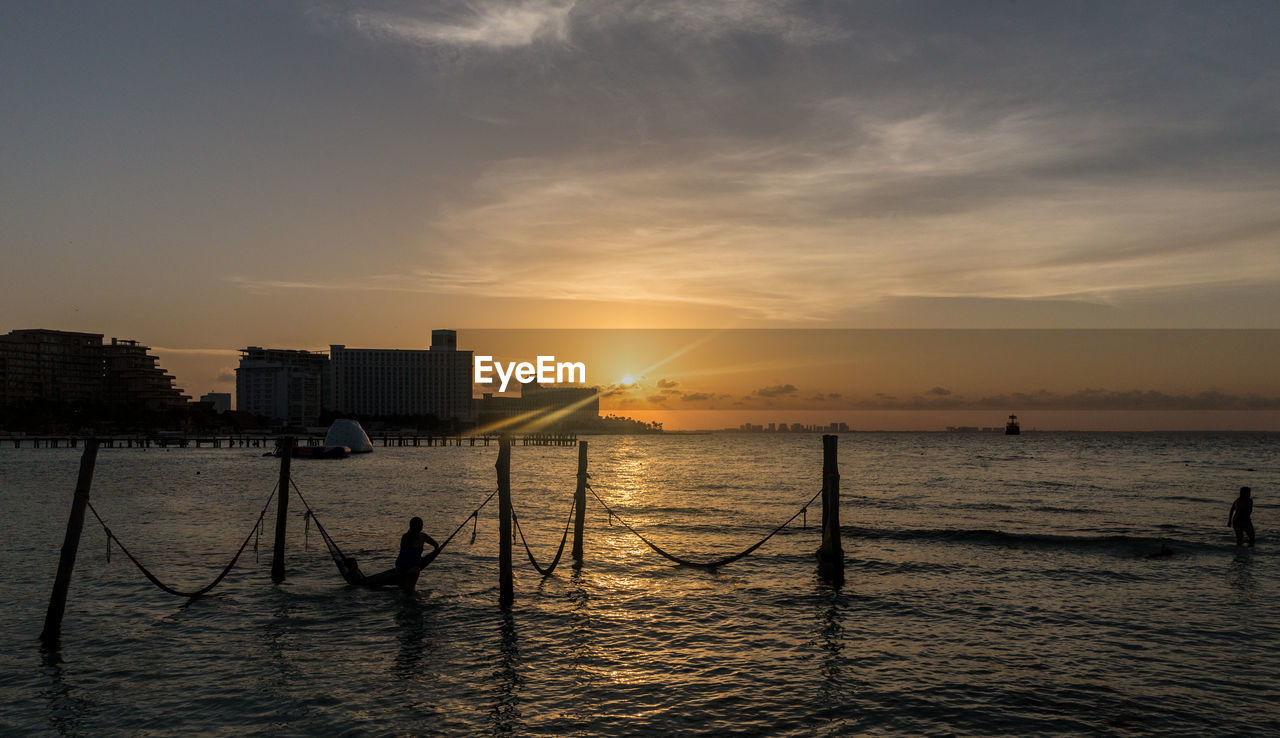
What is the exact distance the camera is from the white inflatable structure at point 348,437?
4375 inches

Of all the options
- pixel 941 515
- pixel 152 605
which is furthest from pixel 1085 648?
pixel 941 515

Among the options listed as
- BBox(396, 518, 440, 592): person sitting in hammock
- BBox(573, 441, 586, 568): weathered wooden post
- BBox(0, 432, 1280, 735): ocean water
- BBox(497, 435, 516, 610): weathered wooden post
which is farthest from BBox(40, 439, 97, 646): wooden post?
BBox(573, 441, 586, 568): weathered wooden post

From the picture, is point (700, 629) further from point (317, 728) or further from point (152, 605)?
point (152, 605)

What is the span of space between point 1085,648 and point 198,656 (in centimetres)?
1711

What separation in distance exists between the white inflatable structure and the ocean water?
7927 cm

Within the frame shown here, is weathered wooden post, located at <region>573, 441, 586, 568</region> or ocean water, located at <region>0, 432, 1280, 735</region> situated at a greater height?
weathered wooden post, located at <region>573, 441, 586, 568</region>

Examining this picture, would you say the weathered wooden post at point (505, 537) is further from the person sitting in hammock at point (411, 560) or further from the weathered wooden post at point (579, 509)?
the weathered wooden post at point (579, 509)

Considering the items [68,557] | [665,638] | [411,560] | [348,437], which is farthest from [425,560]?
[348,437]

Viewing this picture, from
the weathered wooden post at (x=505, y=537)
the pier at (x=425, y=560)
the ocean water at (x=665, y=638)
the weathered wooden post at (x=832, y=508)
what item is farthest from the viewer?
the weathered wooden post at (x=832, y=508)

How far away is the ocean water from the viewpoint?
40.0ft

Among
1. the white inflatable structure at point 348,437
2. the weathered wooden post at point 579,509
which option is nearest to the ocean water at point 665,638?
the weathered wooden post at point 579,509

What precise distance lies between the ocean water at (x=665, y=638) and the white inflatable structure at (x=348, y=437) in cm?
7927

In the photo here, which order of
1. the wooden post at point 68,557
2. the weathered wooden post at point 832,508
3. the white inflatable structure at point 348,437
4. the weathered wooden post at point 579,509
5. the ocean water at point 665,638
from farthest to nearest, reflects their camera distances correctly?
the white inflatable structure at point 348,437 < the weathered wooden post at point 579,509 < the weathered wooden post at point 832,508 < the wooden post at point 68,557 < the ocean water at point 665,638

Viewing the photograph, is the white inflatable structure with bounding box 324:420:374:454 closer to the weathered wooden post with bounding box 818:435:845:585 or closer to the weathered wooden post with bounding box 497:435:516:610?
the weathered wooden post with bounding box 497:435:516:610
